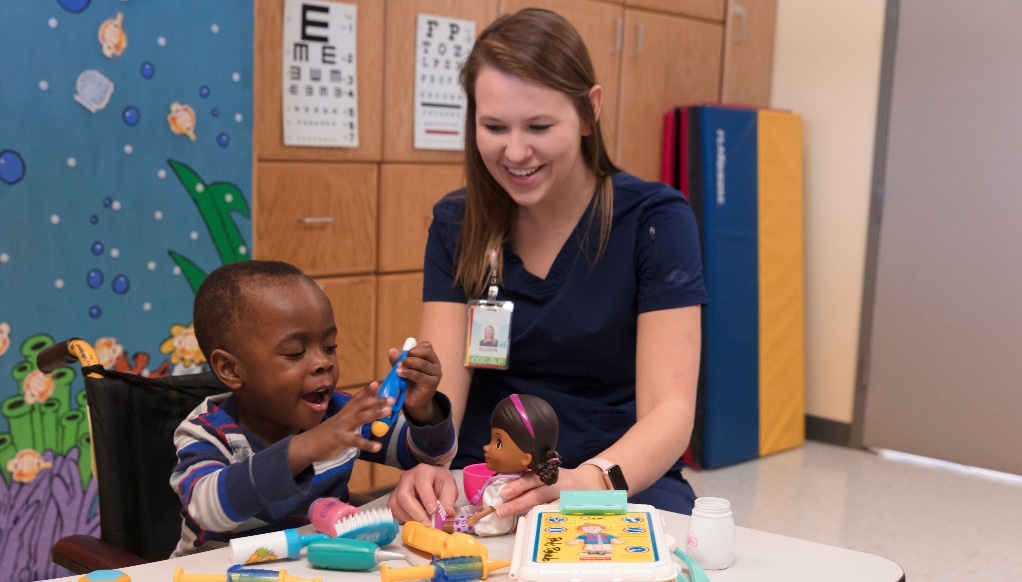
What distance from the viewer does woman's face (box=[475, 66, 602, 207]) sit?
171cm

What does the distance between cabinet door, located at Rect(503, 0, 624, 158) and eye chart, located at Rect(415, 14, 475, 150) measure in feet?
1.59

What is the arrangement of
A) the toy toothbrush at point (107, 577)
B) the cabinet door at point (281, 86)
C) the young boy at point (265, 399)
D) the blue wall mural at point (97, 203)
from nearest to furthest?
the toy toothbrush at point (107, 577) → the young boy at point (265, 399) → the blue wall mural at point (97, 203) → the cabinet door at point (281, 86)

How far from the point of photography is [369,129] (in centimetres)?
327

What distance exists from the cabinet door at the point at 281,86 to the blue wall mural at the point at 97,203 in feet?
0.93

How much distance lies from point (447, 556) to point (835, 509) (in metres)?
2.82

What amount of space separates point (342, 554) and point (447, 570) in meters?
0.12

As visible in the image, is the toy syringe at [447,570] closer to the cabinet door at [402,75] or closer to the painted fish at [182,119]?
the painted fish at [182,119]

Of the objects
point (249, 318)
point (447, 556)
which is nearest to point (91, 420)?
point (249, 318)

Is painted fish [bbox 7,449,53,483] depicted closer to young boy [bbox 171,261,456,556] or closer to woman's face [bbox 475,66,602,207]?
young boy [bbox 171,261,456,556]

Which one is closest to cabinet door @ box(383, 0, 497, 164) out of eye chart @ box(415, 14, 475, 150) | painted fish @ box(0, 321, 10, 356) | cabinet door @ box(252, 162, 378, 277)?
eye chart @ box(415, 14, 475, 150)

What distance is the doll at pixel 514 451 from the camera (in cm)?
124

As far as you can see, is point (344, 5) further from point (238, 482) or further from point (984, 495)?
point (984, 495)

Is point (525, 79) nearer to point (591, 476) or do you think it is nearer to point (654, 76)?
point (591, 476)

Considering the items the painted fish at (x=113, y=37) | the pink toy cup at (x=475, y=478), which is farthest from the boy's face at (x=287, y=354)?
the painted fish at (x=113, y=37)
